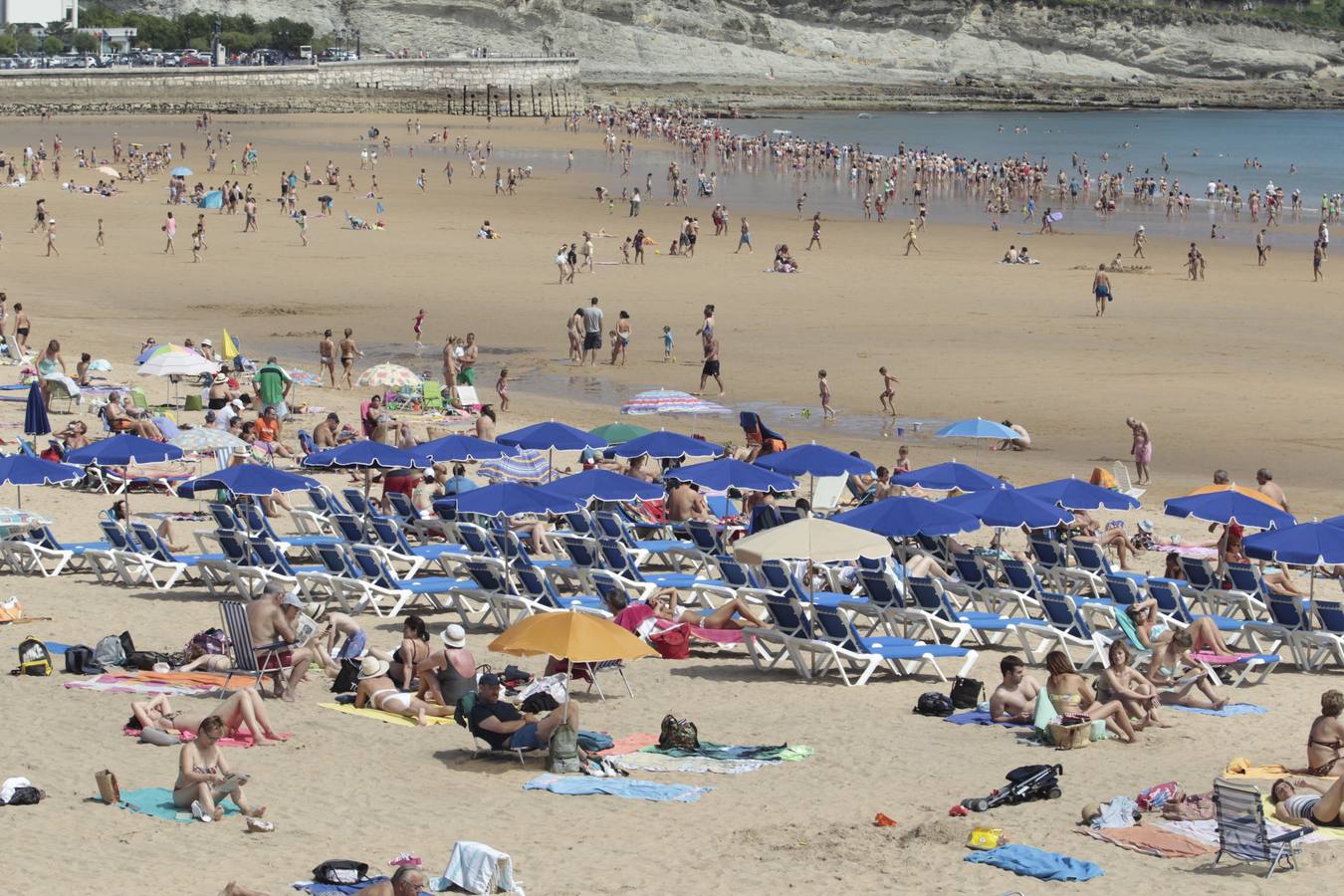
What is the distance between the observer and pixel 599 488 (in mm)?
14508

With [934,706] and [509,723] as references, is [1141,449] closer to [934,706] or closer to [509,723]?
[934,706]

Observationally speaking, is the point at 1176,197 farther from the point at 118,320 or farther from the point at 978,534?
the point at 978,534

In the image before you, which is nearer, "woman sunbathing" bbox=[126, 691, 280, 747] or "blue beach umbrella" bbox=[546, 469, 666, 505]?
"woman sunbathing" bbox=[126, 691, 280, 747]

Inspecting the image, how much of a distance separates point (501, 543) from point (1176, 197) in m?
43.1

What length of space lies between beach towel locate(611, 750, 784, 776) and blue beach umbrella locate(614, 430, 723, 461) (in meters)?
6.98

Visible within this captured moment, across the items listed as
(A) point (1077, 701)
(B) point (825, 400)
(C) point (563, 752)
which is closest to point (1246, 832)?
(A) point (1077, 701)

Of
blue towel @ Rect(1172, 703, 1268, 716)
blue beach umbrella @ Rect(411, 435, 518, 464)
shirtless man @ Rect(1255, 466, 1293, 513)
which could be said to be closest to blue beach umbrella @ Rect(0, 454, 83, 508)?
blue beach umbrella @ Rect(411, 435, 518, 464)

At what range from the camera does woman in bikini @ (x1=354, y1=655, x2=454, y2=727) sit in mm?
10789

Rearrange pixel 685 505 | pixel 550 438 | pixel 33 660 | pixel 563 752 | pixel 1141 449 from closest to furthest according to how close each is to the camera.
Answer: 1. pixel 563 752
2. pixel 33 660
3. pixel 685 505
4. pixel 550 438
5. pixel 1141 449

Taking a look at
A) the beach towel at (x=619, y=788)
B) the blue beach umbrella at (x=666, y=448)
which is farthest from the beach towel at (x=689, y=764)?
the blue beach umbrella at (x=666, y=448)

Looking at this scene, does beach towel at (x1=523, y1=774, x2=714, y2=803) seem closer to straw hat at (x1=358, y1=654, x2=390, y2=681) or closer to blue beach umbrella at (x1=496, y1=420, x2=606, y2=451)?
straw hat at (x1=358, y1=654, x2=390, y2=681)

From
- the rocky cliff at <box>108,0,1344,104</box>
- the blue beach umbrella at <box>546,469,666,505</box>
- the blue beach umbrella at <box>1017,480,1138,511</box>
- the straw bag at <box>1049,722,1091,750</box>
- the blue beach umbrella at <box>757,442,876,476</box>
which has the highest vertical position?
the rocky cliff at <box>108,0,1344,104</box>

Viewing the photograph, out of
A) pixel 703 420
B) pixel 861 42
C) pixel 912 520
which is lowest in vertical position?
pixel 703 420

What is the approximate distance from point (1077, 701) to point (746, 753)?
1931 mm
